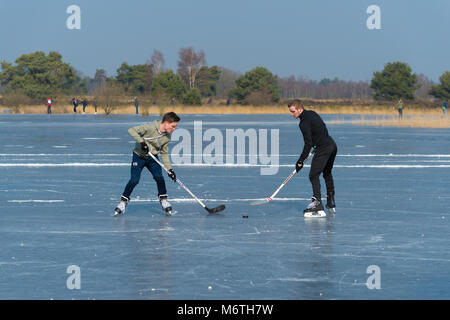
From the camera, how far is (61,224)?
10.6 meters

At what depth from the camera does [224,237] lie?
31.7 feet

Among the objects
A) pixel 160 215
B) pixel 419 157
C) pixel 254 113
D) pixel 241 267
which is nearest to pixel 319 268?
pixel 241 267

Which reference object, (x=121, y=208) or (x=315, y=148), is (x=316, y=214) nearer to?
(x=315, y=148)

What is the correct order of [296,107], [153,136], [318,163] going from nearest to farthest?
[153,136]
[296,107]
[318,163]

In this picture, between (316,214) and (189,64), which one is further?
(189,64)

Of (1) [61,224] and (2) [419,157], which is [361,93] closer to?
(2) [419,157]

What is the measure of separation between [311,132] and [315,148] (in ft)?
0.95

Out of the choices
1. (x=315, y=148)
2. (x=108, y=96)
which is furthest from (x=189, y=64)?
(x=315, y=148)

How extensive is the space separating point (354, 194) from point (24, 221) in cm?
586

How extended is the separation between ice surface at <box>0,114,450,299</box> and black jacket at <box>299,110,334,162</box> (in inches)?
41.2

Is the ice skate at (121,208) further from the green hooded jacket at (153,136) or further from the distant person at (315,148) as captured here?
the distant person at (315,148)

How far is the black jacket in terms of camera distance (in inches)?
450

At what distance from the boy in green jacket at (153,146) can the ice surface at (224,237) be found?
319mm

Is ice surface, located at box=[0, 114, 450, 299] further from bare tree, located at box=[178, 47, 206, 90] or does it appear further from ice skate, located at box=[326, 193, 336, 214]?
bare tree, located at box=[178, 47, 206, 90]
